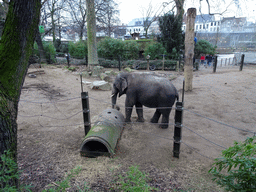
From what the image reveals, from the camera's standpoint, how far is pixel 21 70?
2.26 m

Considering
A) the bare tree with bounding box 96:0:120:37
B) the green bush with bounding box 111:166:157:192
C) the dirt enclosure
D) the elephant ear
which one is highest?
the bare tree with bounding box 96:0:120:37

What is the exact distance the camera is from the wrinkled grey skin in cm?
398

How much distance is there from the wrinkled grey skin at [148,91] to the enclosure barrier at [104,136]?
643mm

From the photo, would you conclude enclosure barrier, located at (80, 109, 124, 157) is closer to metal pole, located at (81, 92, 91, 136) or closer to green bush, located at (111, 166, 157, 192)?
metal pole, located at (81, 92, 91, 136)

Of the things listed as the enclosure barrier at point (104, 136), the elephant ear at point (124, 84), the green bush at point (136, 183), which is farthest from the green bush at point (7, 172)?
the elephant ear at point (124, 84)

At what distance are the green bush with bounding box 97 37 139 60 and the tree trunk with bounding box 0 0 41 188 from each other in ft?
44.1

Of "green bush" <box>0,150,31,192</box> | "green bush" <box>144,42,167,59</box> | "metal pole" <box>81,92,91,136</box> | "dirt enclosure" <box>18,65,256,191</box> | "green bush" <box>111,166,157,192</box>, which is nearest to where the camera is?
"green bush" <box>0,150,31,192</box>

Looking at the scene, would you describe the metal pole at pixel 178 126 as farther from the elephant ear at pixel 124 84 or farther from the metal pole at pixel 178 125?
the elephant ear at pixel 124 84

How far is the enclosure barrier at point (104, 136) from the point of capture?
313 cm

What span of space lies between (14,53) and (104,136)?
1849 mm

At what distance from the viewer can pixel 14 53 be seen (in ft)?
7.09

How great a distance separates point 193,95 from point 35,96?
6284 mm

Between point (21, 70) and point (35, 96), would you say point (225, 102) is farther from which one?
point (35, 96)

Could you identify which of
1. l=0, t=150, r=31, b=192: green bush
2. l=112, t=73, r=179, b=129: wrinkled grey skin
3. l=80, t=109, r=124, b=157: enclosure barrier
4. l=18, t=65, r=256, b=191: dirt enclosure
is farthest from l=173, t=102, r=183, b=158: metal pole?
l=0, t=150, r=31, b=192: green bush
